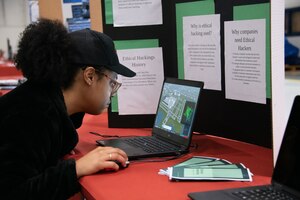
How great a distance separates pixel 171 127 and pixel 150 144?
10 centimetres

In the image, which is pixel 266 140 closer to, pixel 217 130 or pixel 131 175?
pixel 217 130

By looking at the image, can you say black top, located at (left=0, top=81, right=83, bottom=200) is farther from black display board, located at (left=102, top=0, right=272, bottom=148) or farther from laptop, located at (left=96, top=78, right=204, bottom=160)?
black display board, located at (left=102, top=0, right=272, bottom=148)

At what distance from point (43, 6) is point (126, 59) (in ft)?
2.80

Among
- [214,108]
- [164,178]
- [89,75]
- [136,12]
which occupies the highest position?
[136,12]

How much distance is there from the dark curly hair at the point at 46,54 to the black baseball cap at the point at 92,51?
0.09ft

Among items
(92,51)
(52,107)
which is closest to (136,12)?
(92,51)

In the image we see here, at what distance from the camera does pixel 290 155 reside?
956 mm

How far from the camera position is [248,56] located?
4.56ft

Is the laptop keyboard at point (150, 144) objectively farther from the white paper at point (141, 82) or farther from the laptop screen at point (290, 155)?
the laptop screen at point (290, 155)

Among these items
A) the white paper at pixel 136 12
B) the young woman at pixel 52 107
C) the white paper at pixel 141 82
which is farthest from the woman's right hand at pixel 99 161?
the white paper at pixel 136 12

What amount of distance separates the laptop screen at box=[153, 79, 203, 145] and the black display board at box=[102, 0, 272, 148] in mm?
161

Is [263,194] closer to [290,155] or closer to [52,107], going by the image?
[290,155]

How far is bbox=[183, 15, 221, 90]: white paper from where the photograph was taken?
1.52 m

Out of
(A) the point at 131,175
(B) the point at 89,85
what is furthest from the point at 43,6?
(A) the point at 131,175
